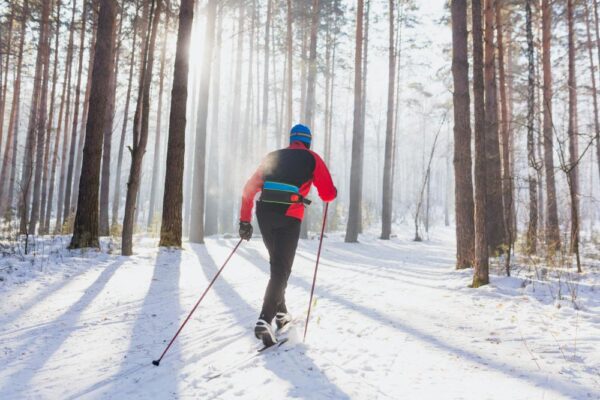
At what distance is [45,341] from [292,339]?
2.37 metres

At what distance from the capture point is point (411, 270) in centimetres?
952

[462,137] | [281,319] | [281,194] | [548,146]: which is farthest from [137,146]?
[548,146]

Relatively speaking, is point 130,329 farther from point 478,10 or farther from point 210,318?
point 478,10

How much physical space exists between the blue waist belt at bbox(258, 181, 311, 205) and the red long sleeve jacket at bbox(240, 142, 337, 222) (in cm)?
4

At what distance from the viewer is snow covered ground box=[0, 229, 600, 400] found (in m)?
2.80

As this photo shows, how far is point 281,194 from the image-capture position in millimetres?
3918

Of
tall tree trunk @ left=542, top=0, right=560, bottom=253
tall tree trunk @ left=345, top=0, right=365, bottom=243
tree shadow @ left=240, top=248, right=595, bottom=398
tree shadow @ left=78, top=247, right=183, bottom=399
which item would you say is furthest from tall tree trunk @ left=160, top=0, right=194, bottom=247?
tall tree trunk @ left=542, top=0, right=560, bottom=253

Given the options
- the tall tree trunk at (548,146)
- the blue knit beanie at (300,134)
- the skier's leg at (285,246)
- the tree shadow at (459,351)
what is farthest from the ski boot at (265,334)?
the tall tree trunk at (548,146)

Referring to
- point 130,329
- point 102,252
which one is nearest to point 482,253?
point 130,329

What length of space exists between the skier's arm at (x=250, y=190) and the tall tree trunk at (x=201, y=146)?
9066 millimetres

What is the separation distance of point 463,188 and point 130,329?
700 cm

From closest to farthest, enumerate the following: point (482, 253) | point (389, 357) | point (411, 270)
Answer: point (389, 357) → point (482, 253) → point (411, 270)

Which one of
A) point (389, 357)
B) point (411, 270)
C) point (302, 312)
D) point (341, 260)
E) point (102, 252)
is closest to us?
point (389, 357)

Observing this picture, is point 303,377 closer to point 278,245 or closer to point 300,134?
point 278,245
